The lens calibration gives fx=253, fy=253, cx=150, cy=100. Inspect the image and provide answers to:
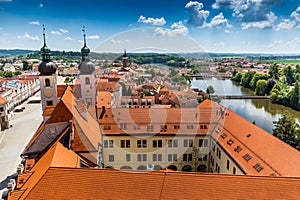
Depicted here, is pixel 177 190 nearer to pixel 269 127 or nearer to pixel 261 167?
pixel 261 167

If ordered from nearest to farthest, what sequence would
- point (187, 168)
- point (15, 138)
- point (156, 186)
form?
point (156, 186) < point (187, 168) < point (15, 138)

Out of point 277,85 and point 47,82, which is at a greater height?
point 47,82

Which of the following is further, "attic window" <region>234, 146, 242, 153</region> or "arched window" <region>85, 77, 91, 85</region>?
"arched window" <region>85, 77, 91, 85</region>

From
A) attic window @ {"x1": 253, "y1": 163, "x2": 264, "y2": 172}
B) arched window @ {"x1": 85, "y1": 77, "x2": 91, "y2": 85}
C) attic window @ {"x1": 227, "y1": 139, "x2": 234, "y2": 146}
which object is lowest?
attic window @ {"x1": 253, "y1": 163, "x2": 264, "y2": 172}

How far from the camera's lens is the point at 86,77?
26.4 metres

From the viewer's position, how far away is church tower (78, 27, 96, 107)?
84.7 feet

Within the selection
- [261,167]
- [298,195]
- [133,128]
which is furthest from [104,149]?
[298,195]

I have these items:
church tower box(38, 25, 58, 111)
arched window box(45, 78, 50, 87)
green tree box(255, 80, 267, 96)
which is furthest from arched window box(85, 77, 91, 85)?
green tree box(255, 80, 267, 96)

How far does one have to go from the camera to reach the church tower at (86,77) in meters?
25.8

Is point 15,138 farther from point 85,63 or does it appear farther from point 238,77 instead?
point 238,77

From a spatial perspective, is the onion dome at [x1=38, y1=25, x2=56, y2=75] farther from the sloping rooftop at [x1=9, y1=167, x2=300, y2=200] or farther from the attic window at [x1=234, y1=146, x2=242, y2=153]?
the attic window at [x1=234, y1=146, x2=242, y2=153]

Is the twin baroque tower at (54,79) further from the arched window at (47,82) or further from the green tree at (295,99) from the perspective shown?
the green tree at (295,99)

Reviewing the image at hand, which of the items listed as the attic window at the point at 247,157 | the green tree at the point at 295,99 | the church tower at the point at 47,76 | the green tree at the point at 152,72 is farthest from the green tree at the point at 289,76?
the church tower at the point at 47,76

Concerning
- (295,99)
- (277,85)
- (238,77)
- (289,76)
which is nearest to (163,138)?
(295,99)
